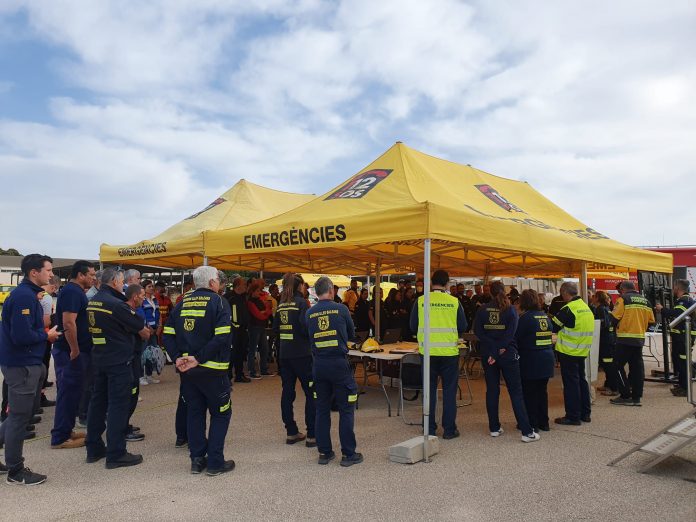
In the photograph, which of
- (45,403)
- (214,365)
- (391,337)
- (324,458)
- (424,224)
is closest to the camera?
(214,365)

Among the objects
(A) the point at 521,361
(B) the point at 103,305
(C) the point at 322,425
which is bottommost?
(C) the point at 322,425

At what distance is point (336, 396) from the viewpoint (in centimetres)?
443

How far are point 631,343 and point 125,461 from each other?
635 centimetres

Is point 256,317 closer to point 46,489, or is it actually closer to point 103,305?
point 103,305

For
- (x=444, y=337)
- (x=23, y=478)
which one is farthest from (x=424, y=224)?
(x=23, y=478)

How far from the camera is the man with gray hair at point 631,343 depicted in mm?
6965

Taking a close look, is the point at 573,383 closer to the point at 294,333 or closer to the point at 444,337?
the point at 444,337

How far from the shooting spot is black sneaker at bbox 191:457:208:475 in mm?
4262

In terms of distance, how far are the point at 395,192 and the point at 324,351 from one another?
2.46m

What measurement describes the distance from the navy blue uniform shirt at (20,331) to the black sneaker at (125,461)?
106 cm

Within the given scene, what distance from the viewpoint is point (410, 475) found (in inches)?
166

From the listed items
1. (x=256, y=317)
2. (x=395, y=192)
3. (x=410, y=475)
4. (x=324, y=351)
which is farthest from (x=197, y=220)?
(x=410, y=475)

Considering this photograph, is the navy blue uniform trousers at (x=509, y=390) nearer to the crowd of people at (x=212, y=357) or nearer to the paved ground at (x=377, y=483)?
the crowd of people at (x=212, y=357)

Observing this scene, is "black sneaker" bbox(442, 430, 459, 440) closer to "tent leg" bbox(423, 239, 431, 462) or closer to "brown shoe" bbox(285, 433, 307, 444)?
"tent leg" bbox(423, 239, 431, 462)
